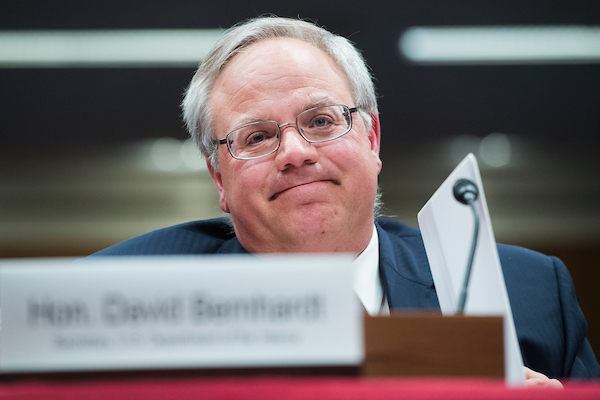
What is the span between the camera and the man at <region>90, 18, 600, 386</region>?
1365 mm

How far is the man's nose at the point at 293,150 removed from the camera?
4.60ft

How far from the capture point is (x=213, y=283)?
598mm

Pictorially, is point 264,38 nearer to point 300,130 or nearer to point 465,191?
point 300,130

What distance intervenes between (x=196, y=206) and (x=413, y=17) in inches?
153

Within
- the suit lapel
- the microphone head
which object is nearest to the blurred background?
the suit lapel

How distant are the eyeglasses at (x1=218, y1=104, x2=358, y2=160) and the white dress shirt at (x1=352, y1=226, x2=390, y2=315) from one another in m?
0.35

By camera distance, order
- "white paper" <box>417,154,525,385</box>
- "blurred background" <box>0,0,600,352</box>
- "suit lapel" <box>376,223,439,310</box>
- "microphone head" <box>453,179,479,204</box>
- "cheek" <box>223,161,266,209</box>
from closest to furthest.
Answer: "white paper" <box>417,154,525,385</box>
"microphone head" <box>453,179,479,204</box>
"suit lapel" <box>376,223,439,310</box>
"cheek" <box>223,161,266,209</box>
"blurred background" <box>0,0,600,352</box>

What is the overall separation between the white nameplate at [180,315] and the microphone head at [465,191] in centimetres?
33

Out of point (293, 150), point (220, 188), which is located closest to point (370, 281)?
point (293, 150)

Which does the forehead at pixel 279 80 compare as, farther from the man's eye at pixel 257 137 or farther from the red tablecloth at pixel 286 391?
the red tablecloth at pixel 286 391

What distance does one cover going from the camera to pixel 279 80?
1486 mm

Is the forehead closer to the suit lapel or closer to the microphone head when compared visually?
the suit lapel

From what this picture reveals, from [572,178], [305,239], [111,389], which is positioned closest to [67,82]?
[305,239]

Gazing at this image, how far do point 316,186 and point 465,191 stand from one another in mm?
598
